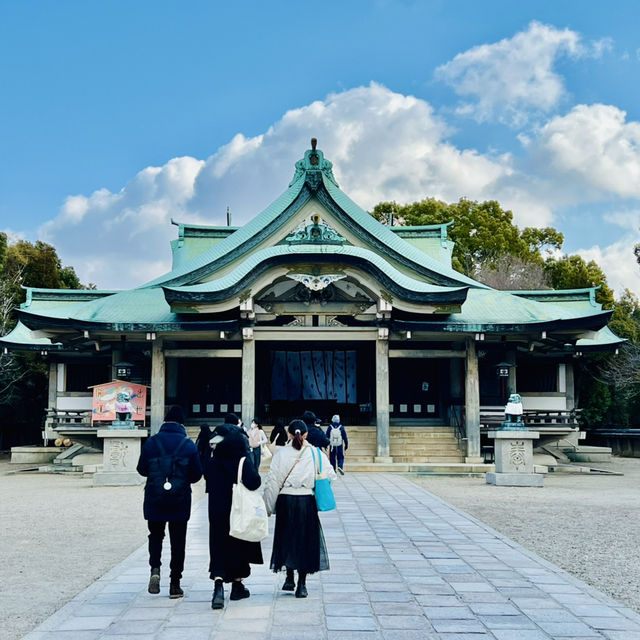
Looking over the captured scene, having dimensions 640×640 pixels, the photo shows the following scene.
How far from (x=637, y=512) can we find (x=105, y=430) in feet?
37.8

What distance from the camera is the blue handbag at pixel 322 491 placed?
273 inches

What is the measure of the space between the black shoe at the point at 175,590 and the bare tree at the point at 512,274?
132 feet

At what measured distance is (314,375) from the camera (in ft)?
89.6

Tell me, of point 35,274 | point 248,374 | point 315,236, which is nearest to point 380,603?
point 248,374

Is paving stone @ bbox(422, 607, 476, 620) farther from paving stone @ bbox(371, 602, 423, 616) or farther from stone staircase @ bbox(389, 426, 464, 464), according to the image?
stone staircase @ bbox(389, 426, 464, 464)

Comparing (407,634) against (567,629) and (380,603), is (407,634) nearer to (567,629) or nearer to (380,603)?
(380,603)

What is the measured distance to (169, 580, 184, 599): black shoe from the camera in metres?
6.73

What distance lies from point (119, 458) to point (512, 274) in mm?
34195

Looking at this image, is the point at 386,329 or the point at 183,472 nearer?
the point at 183,472

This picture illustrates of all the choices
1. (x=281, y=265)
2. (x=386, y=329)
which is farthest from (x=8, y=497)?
(x=386, y=329)

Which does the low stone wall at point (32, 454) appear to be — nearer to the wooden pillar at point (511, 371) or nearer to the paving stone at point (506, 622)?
the wooden pillar at point (511, 371)

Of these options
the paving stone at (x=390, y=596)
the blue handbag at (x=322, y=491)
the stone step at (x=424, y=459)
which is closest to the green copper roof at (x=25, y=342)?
the stone step at (x=424, y=459)

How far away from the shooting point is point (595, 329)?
73.7 ft

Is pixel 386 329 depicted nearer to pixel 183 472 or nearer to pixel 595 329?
pixel 595 329
